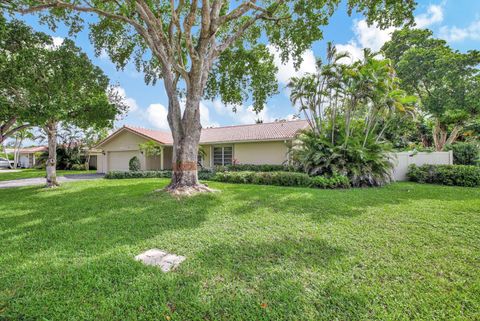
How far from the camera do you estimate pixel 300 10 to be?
953cm

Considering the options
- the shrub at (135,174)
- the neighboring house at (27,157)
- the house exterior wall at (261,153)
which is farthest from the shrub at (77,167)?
the house exterior wall at (261,153)

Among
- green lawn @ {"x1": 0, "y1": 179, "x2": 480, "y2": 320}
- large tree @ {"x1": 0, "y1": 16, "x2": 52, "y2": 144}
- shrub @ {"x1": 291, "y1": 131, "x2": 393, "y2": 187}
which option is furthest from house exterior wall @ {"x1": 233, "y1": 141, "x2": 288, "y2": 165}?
large tree @ {"x1": 0, "y1": 16, "x2": 52, "y2": 144}

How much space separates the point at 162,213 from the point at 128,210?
1.18 m

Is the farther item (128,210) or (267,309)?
(128,210)

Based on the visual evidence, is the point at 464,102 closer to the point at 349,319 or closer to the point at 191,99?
the point at 191,99

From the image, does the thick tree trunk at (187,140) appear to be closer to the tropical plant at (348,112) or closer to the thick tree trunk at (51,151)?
the tropical plant at (348,112)

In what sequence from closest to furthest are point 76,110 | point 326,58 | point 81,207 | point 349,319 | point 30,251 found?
1. point 349,319
2. point 30,251
3. point 81,207
4. point 76,110
5. point 326,58

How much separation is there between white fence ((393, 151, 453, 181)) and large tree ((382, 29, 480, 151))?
4.09 metres

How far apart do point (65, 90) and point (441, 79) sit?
821 inches

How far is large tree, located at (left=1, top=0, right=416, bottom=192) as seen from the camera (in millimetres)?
8469

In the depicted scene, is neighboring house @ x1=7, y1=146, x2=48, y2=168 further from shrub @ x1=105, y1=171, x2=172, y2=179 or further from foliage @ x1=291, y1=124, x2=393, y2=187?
foliage @ x1=291, y1=124, x2=393, y2=187

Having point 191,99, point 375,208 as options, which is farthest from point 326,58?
point 375,208

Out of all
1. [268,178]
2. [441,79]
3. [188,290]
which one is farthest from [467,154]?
[188,290]

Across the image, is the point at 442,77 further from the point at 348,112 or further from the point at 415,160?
the point at 348,112
